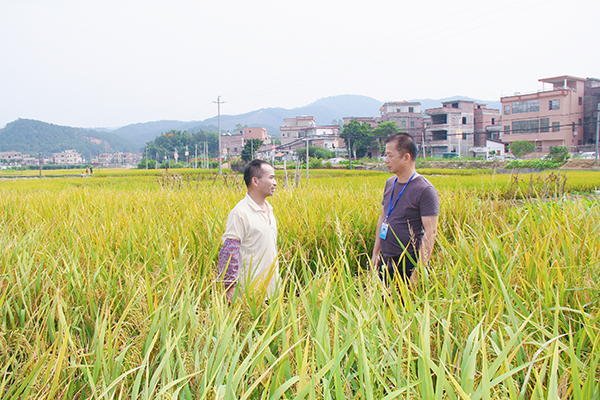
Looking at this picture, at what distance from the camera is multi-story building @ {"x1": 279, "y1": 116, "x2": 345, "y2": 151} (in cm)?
7650

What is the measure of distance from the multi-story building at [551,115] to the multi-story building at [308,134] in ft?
105

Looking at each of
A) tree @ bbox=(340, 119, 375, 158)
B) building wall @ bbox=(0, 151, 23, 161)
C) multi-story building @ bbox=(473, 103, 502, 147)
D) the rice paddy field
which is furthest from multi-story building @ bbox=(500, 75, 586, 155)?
building wall @ bbox=(0, 151, 23, 161)

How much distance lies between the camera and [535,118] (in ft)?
151

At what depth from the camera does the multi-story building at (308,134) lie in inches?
3012

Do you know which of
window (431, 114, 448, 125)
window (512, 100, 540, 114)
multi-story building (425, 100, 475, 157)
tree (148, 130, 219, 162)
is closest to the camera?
window (512, 100, 540, 114)

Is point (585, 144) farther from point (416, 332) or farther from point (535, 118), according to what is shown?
point (416, 332)

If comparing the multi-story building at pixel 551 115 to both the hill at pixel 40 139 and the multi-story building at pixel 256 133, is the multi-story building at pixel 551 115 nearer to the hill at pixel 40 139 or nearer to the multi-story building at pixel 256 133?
the multi-story building at pixel 256 133

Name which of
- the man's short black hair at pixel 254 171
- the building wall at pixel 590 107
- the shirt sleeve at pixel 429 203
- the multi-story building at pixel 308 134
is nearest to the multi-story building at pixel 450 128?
the building wall at pixel 590 107

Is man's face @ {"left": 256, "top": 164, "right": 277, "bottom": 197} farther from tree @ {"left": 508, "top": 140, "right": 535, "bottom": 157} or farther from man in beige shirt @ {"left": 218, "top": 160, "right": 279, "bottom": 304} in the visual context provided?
tree @ {"left": 508, "top": 140, "right": 535, "bottom": 157}

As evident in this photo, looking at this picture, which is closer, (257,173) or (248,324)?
(248,324)

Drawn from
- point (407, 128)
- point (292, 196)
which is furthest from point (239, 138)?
point (292, 196)

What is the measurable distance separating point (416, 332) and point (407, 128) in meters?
68.0

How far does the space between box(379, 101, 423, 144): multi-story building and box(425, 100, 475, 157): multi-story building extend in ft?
16.4

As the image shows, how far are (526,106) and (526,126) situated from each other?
2365 millimetres
